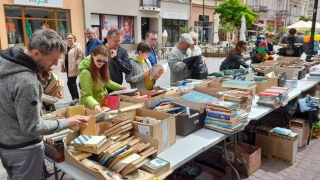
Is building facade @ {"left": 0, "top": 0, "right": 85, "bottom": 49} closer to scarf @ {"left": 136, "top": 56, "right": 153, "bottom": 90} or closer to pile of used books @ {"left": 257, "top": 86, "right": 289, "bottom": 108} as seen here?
scarf @ {"left": 136, "top": 56, "right": 153, "bottom": 90}

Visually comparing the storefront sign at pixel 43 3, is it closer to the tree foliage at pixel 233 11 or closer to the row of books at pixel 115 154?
the row of books at pixel 115 154

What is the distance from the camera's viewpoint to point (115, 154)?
67.4 inches

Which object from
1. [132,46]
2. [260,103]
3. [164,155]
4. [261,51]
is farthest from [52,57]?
[132,46]

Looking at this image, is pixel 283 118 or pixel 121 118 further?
pixel 283 118

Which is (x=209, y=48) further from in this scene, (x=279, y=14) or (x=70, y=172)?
(x=279, y=14)

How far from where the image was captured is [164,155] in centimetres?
195

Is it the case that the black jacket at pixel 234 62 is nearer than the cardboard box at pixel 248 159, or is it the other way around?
the cardboard box at pixel 248 159

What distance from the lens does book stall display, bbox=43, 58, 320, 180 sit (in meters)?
1.73

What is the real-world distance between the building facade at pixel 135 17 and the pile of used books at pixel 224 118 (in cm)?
1338

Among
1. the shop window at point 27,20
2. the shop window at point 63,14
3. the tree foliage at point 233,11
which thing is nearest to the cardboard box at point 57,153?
the shop window at point 27,20

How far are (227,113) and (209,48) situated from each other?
13581mm

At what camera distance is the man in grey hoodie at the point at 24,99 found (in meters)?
1.42

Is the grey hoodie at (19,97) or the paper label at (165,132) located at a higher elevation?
the grey hoodie at (19,97)

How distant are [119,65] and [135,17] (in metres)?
15.4
